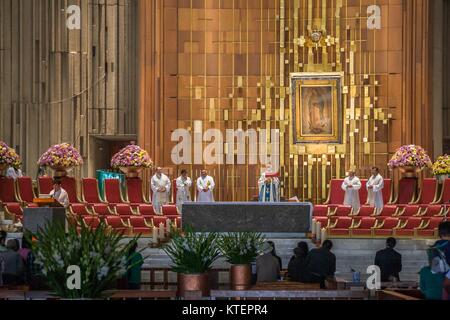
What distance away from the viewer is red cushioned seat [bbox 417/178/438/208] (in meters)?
22.5

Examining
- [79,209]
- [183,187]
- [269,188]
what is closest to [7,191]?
[79,209]

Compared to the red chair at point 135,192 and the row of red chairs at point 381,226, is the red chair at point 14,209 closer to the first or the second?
the red chair at point 135,192

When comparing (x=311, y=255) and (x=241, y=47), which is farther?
(x=241, y=47)

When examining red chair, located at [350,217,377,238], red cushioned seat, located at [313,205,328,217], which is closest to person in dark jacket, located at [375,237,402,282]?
red chair, located at [350,217,377,238]

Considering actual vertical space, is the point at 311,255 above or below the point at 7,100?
below

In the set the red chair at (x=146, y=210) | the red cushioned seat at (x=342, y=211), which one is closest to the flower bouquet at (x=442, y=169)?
the red cushioned seat at (x=342, y=211)

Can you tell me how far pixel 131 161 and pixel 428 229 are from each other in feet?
19.3

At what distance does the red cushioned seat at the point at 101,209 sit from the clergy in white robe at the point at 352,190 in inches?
189

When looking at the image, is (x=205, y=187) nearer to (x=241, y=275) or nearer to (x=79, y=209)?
(x=79, y=209)

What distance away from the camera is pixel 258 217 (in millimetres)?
20266

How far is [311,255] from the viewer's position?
14133 millimetres
